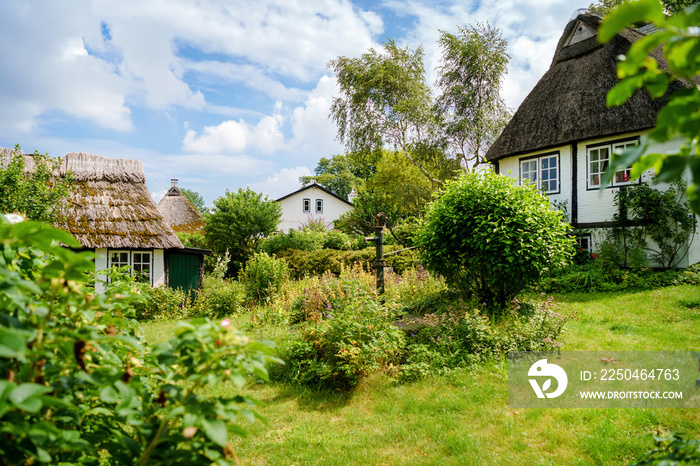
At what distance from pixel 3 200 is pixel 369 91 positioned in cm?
1527

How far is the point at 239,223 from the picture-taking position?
19031 millimetres

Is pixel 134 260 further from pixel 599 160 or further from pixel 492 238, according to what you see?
pixel 599 160

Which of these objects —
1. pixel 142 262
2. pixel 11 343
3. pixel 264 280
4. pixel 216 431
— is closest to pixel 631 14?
pixel 216 431

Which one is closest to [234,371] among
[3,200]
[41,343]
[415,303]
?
[41,343]

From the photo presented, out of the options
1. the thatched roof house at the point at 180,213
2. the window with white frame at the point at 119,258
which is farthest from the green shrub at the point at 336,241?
the thatched roof house at the point at 180,213

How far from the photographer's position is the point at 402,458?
363 centimetres

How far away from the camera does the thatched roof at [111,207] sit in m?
11.8

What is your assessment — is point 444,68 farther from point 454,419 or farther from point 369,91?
point 454,419

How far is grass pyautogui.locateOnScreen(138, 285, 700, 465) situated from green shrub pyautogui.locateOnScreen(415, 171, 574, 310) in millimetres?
1272

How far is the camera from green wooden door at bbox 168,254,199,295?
12.9 m

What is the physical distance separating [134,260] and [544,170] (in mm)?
13643

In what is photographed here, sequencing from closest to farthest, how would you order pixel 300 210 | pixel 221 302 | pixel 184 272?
pixel 221 302
pixel 184 272
pixel 300 210

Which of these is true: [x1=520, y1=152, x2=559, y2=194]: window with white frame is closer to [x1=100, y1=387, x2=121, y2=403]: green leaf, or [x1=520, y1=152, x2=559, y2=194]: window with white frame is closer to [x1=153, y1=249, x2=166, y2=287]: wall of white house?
[x1=153, y1=249, x2=166, y2=287]: wall of white house

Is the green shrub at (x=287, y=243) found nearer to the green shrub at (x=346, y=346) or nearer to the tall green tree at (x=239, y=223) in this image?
the tall green tree at (x=239, y=223)
